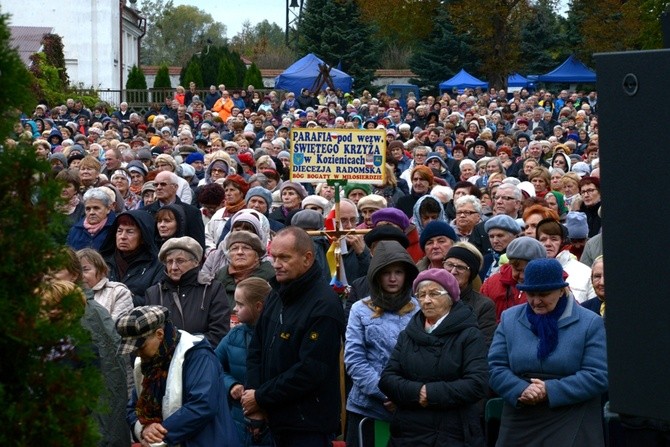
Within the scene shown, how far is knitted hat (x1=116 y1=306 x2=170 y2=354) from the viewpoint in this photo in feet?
19.6

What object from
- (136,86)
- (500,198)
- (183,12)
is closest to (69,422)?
(500,198)

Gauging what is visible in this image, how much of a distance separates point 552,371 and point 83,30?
66.6 meters

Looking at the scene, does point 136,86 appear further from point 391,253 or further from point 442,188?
point 391,253

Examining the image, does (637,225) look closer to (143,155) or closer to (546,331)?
(546,331)

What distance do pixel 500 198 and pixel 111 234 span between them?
3589mm

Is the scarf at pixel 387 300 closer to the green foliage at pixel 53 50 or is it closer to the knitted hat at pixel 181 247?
the knitted hat at pixel 181 247

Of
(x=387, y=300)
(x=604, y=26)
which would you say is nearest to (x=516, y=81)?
(x=604, y=26)

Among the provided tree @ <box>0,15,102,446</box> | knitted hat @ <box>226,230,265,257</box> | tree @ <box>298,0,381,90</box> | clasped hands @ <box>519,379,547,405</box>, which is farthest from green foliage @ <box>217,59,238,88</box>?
tree @ <box>0,15,102,446</box>

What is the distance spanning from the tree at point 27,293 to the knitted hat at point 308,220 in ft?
24.4

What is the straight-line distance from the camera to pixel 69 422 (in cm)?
293

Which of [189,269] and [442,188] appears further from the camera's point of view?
[442,188]

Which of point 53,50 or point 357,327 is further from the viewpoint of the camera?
point 53,50

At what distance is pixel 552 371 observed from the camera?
21.2 feet

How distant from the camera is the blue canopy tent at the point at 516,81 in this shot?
202 ft
